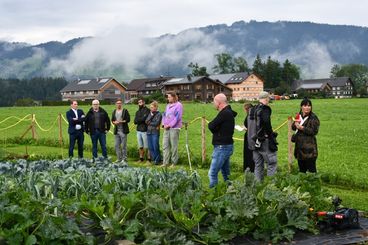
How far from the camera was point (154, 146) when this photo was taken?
1345cm

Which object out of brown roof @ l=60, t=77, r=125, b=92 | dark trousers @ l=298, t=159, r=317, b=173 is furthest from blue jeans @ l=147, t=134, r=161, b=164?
brown roof @ l=60, t=77, r=125, b=92

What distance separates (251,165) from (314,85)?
429 feet

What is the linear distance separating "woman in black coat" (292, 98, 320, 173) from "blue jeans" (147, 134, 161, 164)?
5.33m

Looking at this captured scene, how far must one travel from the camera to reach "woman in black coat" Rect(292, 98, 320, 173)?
8.62m

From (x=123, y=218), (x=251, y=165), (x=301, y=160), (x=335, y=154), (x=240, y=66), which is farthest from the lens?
(x=240, y=66)

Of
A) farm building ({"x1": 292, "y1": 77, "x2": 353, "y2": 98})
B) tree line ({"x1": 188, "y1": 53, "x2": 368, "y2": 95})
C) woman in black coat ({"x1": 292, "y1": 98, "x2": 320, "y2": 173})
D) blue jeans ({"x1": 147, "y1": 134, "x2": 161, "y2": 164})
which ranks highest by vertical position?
tree line ({"x1": 188, "y1": 53, "x2": 368, "y2": 95})

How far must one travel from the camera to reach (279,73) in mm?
115125

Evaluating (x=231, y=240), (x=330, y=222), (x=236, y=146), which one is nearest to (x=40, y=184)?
(x=231, y=240)

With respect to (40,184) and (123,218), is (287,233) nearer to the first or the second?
(123,218)

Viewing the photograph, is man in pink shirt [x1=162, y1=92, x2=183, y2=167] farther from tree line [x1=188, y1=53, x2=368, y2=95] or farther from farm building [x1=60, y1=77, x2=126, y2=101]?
farm building [x1=60, y1=77, x2=126, y2=101]

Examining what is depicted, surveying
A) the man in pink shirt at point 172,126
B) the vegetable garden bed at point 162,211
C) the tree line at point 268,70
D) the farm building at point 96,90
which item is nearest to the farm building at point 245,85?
the tree line at point 268,70

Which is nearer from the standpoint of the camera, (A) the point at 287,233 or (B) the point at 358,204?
(A) the point at 287,233

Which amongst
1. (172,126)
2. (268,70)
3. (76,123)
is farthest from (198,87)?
(172,126)

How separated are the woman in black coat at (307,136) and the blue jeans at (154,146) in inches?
210
